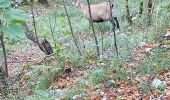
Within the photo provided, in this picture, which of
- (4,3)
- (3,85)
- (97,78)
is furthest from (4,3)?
(3,85)

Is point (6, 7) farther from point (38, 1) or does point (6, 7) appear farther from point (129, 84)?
point (38, 1)

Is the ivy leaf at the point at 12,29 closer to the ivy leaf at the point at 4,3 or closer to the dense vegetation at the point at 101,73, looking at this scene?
the ivy leaf at the point at 4,3

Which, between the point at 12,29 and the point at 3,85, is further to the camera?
the point at 3,85

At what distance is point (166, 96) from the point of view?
3.39 m

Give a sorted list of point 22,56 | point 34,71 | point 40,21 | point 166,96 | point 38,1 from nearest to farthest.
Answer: point 166,96, point 34,71, point 22,56, point 40,21, point 38,1

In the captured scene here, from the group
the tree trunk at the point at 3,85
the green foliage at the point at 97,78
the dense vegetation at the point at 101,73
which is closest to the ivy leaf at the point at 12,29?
the dense vegetation at the point at 101,73

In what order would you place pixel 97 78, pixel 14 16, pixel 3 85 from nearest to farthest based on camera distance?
1. pixel 14 16
2. pixel 97 78
3. pixel 3 85

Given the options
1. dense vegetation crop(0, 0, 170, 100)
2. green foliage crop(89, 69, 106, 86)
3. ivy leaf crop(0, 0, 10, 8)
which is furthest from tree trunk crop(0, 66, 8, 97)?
ivy leaf crop(0, 0, 10, 8)

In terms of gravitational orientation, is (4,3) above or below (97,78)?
above

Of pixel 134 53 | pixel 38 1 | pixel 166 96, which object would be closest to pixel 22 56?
pixel 134 53

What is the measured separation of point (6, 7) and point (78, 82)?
3.22m

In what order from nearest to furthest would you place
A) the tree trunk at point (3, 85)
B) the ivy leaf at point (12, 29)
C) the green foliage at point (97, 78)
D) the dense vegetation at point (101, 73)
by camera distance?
the ivy leaf at point (12, 29)
the dense vegetation at point (101, 73)
the green foliage at point (97, 78)
the tree trunk at point (3, 85)

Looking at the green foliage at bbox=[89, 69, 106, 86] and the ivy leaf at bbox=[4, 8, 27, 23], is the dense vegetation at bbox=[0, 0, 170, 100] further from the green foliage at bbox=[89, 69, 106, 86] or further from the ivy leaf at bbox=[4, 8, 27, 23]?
the ivy leaf at bbox=[4, 8, 27, 23]

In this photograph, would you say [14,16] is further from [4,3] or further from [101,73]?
[101,73]
